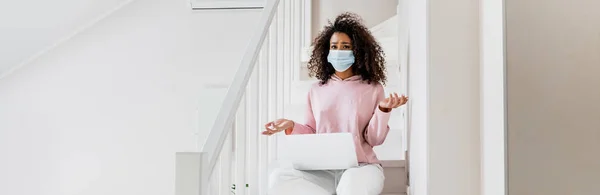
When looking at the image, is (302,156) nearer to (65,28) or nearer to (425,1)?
(425,1)

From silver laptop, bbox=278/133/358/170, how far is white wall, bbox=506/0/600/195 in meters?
0.65

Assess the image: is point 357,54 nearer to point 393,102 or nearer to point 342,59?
point 342,59

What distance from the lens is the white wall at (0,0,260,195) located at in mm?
3719

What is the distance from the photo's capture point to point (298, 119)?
257cm

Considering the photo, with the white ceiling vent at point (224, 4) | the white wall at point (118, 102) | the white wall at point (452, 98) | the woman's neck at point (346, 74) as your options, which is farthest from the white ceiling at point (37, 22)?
the white wall at point (452, 98)

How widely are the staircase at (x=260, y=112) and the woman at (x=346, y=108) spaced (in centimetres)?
14

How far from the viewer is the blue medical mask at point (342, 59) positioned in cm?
219

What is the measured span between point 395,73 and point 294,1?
2.59ft

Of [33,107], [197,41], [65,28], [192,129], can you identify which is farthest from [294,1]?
[33,107]

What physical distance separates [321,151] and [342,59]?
0.40m

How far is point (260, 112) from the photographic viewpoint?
2.19 meters

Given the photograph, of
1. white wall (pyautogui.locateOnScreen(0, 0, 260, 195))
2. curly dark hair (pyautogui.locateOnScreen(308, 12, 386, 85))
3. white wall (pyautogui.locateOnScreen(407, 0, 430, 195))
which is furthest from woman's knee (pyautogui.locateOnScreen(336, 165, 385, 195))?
white wall (pyautogui.locateOnScreen(0, 0, 260, 195))

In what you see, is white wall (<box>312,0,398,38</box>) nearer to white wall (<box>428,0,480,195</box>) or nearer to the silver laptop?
the silver laptop

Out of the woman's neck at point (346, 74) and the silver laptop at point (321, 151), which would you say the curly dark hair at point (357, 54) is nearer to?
the woman's neck at point (346, 74)
